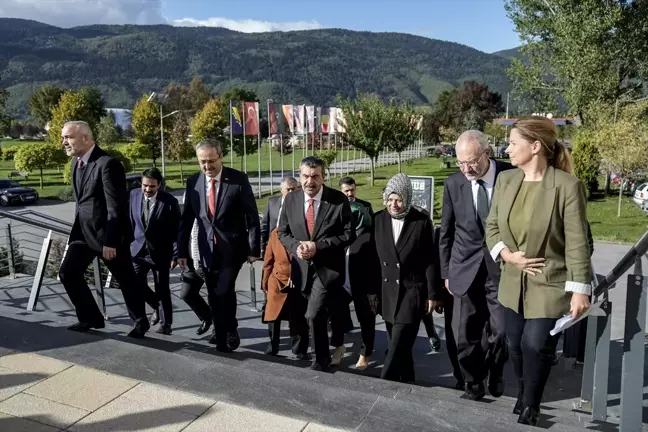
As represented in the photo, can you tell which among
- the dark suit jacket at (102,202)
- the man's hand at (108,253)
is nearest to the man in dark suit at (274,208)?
the dark suit jacket at (102,202)

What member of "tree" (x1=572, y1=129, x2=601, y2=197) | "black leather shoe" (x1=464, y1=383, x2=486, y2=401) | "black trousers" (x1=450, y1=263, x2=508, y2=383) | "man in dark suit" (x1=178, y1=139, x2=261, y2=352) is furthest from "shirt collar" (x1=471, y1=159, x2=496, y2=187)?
"tree" (x1=572, y1=129, x2=601, y2=197)

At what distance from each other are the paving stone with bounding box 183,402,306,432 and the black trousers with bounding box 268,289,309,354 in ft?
6.95

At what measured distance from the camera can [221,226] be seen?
16.3ft

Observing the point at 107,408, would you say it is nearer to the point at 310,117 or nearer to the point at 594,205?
the point at 594,205

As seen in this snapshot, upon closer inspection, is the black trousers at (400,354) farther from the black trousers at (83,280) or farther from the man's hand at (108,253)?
the man's hand at (108,253)

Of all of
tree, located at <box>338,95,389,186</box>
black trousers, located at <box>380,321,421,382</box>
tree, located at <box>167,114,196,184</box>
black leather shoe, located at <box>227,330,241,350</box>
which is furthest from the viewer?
tree, located at <box>167,114,196,184</box>

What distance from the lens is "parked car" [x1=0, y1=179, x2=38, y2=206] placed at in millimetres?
28000

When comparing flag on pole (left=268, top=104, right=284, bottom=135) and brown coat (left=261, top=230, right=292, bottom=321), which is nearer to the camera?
brown coat (left=261, top=230, right=292, bottom=321)

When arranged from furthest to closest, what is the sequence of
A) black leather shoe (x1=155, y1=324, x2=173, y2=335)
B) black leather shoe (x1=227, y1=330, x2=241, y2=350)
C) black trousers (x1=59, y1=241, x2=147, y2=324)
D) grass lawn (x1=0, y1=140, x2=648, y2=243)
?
grass lawn (x1=0, y1=140, x2=648, y2=243), black leather shoe (x1=155, y1=324, x2=173, y2=335), black leather shoe (x1=227, y1=330, x2=241, y2=350), black trousers (x1=59, y1=241, x2=147, y2=324)

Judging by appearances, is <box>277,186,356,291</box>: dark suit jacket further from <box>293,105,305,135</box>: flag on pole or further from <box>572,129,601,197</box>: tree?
<box>293,105,305,135</box>: flag on pole

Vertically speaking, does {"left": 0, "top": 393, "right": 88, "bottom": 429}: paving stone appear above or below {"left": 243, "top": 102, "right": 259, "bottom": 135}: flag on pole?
below

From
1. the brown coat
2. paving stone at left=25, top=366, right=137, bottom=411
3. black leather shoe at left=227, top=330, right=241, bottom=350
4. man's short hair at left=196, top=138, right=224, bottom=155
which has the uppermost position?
man's short hair at left=196, top=138, right=224, bottom=155

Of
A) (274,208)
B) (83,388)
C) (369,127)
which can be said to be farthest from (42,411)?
(369,127)

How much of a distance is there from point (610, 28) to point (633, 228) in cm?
1460
